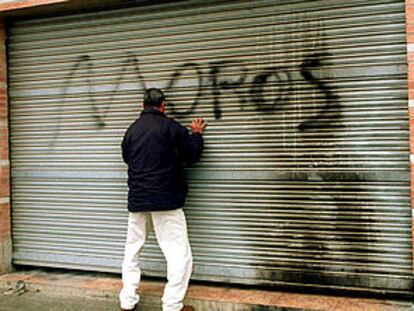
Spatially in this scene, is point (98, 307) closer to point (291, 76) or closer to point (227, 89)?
point (227, 89)

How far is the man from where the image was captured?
475cm

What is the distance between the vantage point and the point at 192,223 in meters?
5.50

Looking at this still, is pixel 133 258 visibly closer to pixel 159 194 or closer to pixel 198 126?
pixel 159 194

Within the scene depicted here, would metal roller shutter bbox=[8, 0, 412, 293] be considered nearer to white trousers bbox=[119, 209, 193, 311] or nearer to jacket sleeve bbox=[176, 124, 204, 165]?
jacket sleeve bbox=[176, 124, 204, 165]

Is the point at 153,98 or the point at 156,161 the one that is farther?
the point at 153,98

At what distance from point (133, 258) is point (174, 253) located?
495mm

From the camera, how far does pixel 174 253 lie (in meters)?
4.81

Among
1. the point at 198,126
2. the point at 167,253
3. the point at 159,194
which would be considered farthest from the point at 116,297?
the point at 198,126

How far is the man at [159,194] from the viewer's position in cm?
475

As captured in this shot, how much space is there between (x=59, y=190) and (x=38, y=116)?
0.94 m

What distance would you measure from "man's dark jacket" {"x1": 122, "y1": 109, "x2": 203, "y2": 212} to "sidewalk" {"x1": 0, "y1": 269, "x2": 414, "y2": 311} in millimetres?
1068

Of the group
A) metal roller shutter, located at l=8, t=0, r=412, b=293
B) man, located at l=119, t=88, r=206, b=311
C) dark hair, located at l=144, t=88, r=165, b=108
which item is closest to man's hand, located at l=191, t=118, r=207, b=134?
metal roller shutter, located at l=8, t=0, r=412, b=293

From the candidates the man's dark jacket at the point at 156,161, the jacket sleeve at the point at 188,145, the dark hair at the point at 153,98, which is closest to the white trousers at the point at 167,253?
the man's dark jacket at the point at 156,161

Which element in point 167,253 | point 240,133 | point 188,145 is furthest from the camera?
point 240,133
